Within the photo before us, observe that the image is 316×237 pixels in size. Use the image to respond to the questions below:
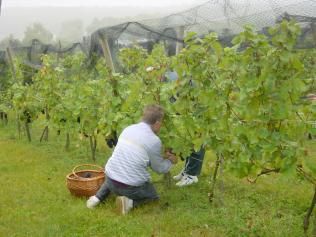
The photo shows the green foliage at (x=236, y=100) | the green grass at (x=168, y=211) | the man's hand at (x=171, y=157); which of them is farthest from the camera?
the man's hand at (x=171, y=157)

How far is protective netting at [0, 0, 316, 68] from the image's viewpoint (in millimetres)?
5305

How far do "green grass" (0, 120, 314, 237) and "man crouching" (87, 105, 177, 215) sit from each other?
194mm

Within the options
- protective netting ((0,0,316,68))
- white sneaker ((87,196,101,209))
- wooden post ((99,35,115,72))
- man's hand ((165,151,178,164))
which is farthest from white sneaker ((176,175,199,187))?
wooden post ((99,35,115,72))

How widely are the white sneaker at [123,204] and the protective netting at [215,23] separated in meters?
2.10

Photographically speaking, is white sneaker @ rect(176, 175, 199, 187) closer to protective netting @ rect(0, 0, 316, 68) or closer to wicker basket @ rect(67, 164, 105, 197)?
wicker basket @ rect(67, 164, 105, 197)

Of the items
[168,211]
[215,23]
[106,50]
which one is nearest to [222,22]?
[215,23]

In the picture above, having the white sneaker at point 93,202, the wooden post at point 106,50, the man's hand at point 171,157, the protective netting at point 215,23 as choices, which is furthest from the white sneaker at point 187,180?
the wooden post at point 106,50

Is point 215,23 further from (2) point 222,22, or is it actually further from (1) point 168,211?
(1) point 168,211

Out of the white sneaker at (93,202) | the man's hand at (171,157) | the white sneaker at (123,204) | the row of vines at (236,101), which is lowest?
the white sneaker at (93,202)

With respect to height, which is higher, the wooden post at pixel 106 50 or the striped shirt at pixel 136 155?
the wooden post at pixel 106 50

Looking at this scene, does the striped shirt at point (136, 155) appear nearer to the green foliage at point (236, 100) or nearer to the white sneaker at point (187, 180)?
the green foliage at point (236, 100)

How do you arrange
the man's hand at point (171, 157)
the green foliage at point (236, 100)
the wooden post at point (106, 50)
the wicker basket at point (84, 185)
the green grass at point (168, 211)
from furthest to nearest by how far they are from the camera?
the wooden post at point (106, 50) < the wicker basket at point (84, 185) < the man's hand at point (171, 157) < the green grass at point (168, 211) < the green foliage at point (236, 100)

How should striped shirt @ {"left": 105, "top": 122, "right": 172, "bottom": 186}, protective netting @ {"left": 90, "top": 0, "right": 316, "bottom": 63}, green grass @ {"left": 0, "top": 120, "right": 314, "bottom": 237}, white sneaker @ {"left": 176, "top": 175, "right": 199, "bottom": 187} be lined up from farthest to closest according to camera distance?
white sneaker @ {"left": 176, "top": 175, "right": 199, "bottom": 187}, protective netting @ {"left": 90, "top": 0, "right": 316, "bottom": 63}, striped shirt @ {"left": 105, "top": 122, "right": 172, "bottom": 186}, green grass @ {"left": 0, "top": 120, "right": 314, "bottom": 237}

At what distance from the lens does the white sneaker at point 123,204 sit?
4.56 m
